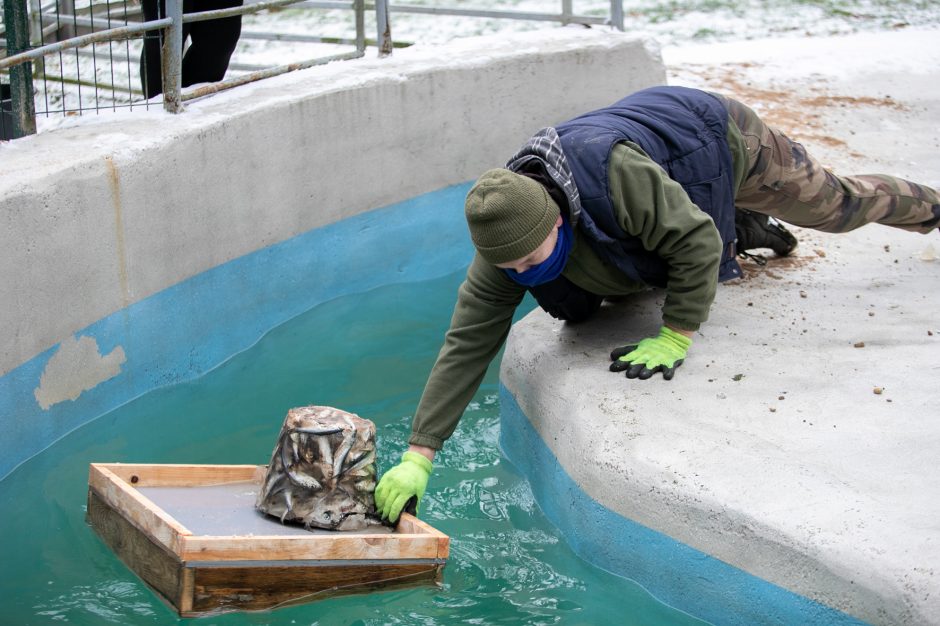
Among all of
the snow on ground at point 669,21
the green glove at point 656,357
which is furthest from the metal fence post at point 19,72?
the snow on ground at point 669,21

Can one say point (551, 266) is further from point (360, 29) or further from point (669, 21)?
point (669, 21)

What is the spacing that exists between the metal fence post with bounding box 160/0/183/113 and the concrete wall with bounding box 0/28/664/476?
63 mm

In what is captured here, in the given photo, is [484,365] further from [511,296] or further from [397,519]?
[397,519]

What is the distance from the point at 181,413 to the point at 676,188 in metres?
1.98

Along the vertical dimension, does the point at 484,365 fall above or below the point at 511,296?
below

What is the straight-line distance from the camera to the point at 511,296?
3.28 metres

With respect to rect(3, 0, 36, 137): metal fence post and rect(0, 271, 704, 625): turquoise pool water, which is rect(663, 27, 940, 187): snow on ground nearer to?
rect(0, 271, 704, 625): turquoise pool water

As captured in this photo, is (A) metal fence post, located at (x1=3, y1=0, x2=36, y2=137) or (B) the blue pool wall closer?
(B) the blue pool wall

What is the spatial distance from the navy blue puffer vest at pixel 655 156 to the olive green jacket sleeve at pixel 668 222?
0.14ft

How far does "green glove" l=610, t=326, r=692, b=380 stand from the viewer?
336 cm

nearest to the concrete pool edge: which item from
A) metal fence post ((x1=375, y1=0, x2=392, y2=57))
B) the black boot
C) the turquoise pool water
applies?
the turquoise pool water

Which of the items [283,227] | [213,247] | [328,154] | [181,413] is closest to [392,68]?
[328,154]

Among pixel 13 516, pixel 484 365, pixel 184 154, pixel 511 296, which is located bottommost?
pixel 13 516

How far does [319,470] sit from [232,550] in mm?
333
